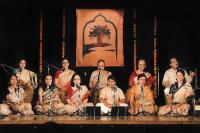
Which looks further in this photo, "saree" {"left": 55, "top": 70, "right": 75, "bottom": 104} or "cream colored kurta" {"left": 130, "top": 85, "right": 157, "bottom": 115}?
"saree" {"left": 55, "top": 70, "right": 75, "bottom": 104}

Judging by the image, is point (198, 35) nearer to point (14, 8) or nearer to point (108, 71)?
point (108, 71)

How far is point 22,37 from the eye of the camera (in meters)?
10.8

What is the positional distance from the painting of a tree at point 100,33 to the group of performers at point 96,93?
0.62m

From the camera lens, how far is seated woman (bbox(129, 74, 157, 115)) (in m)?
10.5

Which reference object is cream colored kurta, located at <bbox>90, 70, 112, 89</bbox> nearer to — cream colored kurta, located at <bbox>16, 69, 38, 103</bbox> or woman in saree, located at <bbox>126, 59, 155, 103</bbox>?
woman in saree, located at <bbox>126, 59, 155, 103</bbox>

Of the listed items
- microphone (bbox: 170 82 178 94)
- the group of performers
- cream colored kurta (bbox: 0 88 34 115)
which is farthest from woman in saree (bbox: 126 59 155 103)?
cream colored kurta (bbox: 0 88 34 115)

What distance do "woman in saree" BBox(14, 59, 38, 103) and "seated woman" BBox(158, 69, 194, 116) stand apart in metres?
3.32

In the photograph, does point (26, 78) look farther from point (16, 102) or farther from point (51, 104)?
point (51, 104)

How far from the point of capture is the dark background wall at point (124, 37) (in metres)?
10.8
